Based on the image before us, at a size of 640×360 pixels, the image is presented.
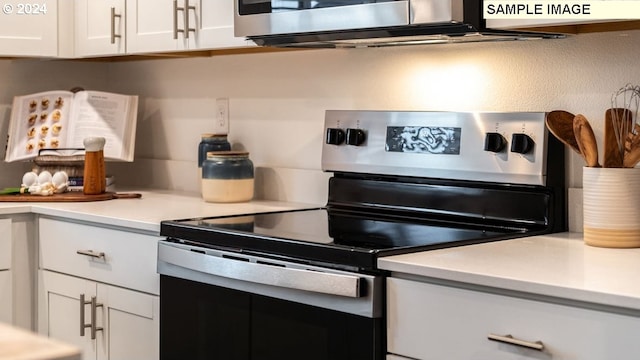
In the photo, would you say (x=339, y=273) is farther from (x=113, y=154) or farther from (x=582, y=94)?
(x=113, y=154)

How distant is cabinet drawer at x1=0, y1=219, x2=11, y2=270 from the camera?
277 centimetres

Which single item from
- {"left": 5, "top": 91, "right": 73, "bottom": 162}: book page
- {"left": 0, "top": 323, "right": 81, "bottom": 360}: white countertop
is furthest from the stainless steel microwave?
{"left": 0, "top": 323, "right": 81, "bottom": 360}: white countertop

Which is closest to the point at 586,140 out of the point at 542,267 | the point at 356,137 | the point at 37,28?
the point at 542,267

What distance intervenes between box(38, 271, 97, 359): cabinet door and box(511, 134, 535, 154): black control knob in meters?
1.24

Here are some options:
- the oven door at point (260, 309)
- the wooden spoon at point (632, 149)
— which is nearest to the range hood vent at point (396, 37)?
the wooden spoon at point (632, 149)

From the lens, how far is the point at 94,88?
12.0 ft

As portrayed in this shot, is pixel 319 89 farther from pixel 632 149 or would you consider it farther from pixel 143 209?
pixel 632 149

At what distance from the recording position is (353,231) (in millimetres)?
2215

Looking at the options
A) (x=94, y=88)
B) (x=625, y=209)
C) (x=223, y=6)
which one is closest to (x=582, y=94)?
(x=625, y=209)

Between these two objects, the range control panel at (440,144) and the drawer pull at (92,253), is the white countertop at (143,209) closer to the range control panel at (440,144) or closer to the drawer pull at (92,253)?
the drawer pull at (92,253)

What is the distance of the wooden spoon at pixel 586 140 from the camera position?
2.01 meters

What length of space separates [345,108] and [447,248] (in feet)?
2.92

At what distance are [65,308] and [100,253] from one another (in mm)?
265

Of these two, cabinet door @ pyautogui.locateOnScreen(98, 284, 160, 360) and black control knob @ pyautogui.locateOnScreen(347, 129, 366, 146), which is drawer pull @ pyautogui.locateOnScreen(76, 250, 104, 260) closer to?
cabinet door @ pyautogui.locateOnScreen(98, 284, 160, 360)
